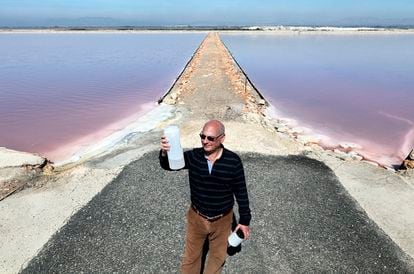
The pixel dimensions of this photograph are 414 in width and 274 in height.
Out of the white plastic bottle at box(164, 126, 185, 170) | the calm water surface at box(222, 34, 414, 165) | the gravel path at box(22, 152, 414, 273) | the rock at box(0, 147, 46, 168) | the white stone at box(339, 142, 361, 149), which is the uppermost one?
the white plastic bottle at box(164, 126, 185, 170)

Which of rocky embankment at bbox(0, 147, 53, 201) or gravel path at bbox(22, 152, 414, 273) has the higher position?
gravel path at bbox(22, 152, 414, 273)

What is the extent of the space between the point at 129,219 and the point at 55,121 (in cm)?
1170

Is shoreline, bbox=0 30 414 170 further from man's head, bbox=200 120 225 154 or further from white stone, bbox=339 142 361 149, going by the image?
man's head, bbox=200 120 225 154

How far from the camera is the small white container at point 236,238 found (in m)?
5.06

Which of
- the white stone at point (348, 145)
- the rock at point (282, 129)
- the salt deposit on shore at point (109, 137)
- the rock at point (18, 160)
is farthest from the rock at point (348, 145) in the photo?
the rock at point (18, 160)

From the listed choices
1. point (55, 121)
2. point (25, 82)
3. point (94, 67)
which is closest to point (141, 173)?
point (55, 121)

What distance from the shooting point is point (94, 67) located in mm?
34938

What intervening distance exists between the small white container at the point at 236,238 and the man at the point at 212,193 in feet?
0.20

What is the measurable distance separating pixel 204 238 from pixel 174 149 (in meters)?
1.33

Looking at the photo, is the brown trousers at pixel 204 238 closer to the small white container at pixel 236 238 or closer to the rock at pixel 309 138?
the small white container at pixel 236 238

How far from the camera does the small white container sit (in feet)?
16.6

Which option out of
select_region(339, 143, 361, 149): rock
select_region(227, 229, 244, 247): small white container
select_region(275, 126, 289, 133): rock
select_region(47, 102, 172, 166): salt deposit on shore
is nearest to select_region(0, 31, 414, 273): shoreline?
select_region(275, 126, 289, 133): rock

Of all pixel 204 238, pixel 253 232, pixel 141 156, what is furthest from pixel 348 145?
pixel 204 238

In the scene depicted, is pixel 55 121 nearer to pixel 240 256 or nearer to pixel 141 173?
pixel 141 173
